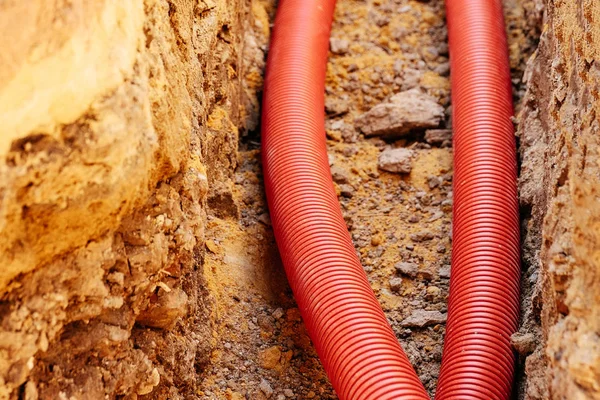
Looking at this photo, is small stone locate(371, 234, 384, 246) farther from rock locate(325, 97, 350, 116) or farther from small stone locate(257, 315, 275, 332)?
rock locate(325, 97, 350, 116)

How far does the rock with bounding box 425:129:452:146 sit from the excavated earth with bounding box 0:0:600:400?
1 centimetres

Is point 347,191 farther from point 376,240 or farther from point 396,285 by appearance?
point 396,285

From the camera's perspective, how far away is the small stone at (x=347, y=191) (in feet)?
12.6

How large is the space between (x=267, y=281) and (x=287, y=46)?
140 centimetres

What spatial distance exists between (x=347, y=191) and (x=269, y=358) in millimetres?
1082

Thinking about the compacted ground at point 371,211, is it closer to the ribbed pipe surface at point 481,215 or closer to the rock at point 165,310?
the ribbed pipe surface at point 481,215

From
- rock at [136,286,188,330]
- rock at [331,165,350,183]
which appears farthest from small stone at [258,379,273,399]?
rock at [331,165,350,183]

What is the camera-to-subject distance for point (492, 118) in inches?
146

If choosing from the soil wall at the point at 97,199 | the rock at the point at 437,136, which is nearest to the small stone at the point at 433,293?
the rock at the point at 437,136

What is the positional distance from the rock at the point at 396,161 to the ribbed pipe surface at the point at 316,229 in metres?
0.41

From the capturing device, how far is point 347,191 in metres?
3.85

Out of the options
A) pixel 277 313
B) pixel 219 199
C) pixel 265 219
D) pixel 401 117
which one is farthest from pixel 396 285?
pixel 401 117

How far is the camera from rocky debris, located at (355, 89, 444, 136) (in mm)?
4090

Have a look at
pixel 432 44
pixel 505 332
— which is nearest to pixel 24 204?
pixel 505 332
